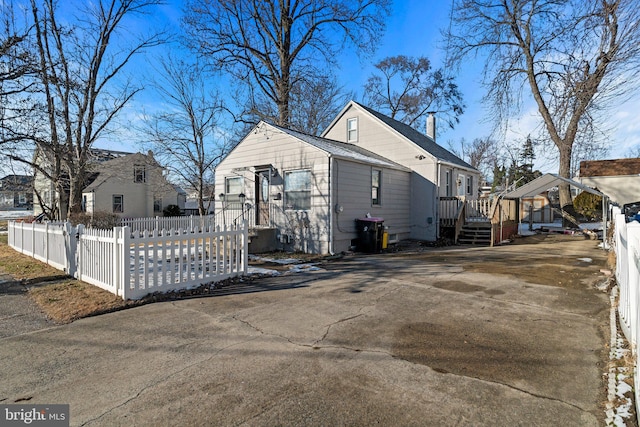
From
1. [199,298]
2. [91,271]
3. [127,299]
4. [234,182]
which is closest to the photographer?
[127,299]

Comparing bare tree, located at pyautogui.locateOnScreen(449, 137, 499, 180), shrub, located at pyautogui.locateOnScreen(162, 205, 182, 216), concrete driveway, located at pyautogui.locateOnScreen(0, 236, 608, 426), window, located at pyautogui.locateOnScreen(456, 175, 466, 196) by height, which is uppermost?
bare tree, located at pyautogui.locateOnScreen(449, 137, 499, 180)

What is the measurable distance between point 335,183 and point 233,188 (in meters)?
5.02

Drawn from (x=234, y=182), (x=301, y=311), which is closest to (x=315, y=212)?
(x=234, y=182)

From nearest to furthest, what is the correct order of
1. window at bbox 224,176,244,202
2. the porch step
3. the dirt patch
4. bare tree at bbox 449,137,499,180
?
the dirt patch
window at bbox 224,176,244,202
the porch step
bare tree at bbox 449,137,499,180

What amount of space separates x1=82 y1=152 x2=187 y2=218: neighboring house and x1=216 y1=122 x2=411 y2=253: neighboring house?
13491 mm

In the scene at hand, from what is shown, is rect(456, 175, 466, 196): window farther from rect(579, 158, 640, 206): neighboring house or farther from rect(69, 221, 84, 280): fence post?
rect(69, 221, 84, 280): fence post

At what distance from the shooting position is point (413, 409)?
8.32 feet

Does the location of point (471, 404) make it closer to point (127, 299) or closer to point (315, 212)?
point (127, 299)

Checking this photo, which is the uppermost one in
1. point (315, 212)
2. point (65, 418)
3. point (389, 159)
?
point (389, 159)

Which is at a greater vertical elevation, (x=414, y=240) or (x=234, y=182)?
(x=234, y=182)

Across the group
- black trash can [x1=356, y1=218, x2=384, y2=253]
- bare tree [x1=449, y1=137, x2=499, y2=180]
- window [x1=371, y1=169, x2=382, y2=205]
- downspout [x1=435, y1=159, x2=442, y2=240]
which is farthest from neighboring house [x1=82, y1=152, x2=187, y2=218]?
bare tree [x1=449, y1=137, x2=499, y2=180]

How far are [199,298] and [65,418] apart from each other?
3255mm

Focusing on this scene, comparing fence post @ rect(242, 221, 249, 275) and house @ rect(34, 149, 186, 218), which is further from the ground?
house @ rect(34, 149, 186, 218)

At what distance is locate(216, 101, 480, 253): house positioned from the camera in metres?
11.0
